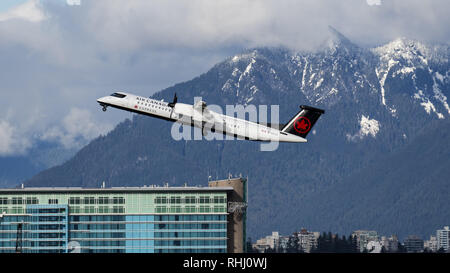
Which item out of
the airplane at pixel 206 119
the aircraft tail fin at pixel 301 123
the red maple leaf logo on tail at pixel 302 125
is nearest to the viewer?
the airplane at pixel 206 119

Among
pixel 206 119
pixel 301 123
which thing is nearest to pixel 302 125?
pixel 301 123

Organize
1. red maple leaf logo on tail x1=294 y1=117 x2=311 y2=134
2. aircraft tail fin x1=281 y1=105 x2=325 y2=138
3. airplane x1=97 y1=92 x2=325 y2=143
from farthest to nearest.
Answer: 1. red maple leaf logo on tail x1=294 y1=117 x2=311 y2=134
2. aircraft tail fin x1=281 y1=105 x2=325 y2=138
3. airplane x1=97 y1=92 x2=325 y2=143

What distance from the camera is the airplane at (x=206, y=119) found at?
144 metres

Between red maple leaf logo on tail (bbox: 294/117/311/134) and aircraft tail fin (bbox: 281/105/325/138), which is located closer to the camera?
aircraft tail fin (bbox: 281/105/325/138)

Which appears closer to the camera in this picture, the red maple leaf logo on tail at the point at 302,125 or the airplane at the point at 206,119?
the airplane at the point at 206,119

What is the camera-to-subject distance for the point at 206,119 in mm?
144125

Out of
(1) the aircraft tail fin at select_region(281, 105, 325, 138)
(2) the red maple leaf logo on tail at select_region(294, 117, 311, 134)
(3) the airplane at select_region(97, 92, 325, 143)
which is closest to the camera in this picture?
(3) the airplane at select_region(97, 92, 325, 143)

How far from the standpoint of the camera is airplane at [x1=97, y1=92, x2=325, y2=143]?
143750 millimetres

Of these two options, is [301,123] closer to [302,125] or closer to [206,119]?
[302,125]
